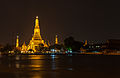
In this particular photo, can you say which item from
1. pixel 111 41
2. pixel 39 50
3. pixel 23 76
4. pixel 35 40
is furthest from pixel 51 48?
pixel 23 76

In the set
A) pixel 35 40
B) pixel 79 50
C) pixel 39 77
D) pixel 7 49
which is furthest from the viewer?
pixel 35 40

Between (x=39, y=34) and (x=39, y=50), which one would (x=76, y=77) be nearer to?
(x=39, y=50)

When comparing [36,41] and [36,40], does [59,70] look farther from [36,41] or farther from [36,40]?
[36,40]

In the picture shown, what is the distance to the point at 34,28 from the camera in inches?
7382

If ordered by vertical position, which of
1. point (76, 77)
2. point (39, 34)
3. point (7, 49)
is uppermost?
point (39, 34)

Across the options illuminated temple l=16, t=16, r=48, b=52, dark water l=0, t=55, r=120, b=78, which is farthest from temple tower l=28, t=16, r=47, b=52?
dark water l=0, t=55, r=120, b=78

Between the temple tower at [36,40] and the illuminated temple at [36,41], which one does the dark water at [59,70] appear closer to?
the illuminated temple at [36,41]

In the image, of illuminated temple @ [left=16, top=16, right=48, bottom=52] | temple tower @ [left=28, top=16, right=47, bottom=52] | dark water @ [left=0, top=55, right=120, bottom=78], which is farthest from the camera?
temple tower @ [left=28, top=16, right=47, bottom=52]

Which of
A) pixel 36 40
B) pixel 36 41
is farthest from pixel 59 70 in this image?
pixel 36 40

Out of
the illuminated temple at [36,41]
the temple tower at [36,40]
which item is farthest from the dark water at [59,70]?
the temple tower at [36,40]

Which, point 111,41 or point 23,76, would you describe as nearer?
point 23,76

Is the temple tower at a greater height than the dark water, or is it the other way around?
the temple tower

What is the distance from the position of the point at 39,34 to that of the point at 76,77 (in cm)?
16705

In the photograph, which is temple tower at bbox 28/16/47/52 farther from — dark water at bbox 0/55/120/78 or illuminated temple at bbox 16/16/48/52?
dark water at bbox 0/55/120/78
